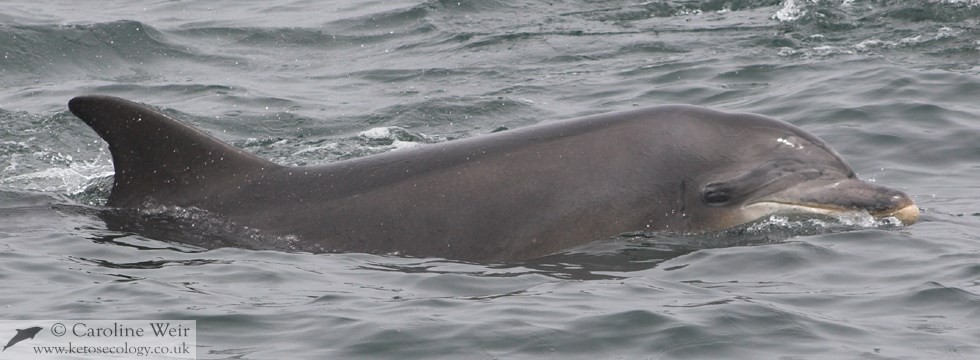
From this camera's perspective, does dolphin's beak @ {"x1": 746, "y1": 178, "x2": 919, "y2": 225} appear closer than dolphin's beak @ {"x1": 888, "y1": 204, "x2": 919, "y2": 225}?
Yes

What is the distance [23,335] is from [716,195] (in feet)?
16.7

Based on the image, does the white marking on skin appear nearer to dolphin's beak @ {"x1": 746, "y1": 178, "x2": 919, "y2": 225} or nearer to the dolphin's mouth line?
dolphin's beak @ {"x1": 746, "y1": 178, "x2": 919, "y2": 225}

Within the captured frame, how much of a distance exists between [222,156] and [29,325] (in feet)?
8.45

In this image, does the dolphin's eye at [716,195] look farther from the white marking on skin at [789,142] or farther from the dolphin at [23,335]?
the dolphin at [23,335]

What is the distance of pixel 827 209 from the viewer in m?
11.5

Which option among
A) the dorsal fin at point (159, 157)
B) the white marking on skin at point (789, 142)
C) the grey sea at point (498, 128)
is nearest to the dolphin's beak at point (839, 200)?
the grey sea at point (498, 128)

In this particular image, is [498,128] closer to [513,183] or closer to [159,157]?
[513,183]

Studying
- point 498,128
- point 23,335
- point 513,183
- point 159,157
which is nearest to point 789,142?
point 513,183

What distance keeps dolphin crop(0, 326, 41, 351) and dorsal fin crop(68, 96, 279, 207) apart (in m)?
2.38

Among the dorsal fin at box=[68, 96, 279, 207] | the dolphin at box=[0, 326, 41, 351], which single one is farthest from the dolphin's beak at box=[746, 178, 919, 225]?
the dolphin at box=[0, 326, 41, 351]

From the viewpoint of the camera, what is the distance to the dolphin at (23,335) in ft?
28.8

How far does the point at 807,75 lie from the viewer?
63.6ft

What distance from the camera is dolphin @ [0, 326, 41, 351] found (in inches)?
345

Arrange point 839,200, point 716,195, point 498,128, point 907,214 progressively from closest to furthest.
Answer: point 716,195
point 839,200
point 907,214
point 498,128
